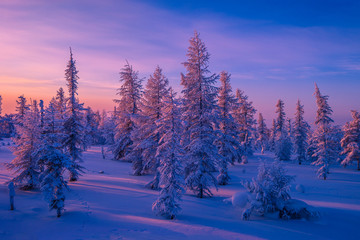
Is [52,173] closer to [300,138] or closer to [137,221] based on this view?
[137,221]

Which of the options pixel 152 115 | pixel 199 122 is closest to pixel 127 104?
pixel 152 115

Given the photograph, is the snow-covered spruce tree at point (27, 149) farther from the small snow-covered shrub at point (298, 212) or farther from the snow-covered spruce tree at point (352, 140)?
the snow-covered spruce tree at point (352, 140)

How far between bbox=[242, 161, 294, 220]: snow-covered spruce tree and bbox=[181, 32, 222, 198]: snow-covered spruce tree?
4.25m

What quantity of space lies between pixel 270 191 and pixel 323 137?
25358mm

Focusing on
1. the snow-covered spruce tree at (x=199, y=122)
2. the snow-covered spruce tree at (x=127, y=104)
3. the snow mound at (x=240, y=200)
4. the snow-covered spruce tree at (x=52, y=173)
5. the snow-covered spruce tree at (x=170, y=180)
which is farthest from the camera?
the snow-covered spruce tree at (x=127, y=104)

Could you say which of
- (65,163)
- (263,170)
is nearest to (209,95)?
(263,170)

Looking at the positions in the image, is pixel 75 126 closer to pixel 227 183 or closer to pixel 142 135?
pixel 142 135

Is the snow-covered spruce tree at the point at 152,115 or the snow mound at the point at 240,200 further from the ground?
the snow-covered spruce tree at the point at 152,115

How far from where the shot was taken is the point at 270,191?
1394cm

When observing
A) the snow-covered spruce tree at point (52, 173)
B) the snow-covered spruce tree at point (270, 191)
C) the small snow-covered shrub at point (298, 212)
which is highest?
the snow-covered spruce tree at point (52, 173)

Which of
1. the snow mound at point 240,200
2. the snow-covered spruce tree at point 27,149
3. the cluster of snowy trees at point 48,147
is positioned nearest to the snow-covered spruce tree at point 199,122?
the snow mound at point 240,200

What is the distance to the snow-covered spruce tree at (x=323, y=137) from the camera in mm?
31016

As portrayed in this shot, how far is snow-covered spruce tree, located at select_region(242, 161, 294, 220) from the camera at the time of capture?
13688 mm

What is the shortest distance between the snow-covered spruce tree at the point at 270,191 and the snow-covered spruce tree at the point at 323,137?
71.0 ft
